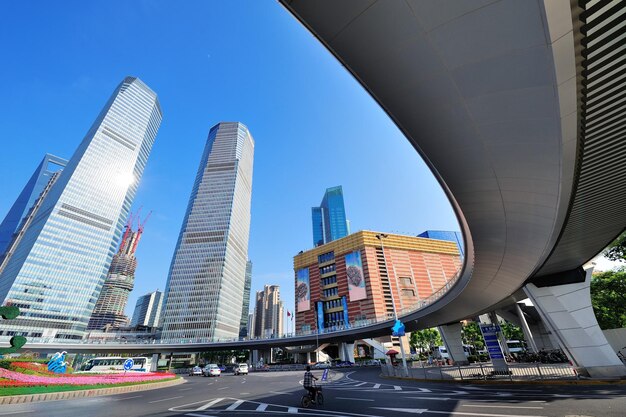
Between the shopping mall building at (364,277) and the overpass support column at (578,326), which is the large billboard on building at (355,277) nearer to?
the shopping mall building at (364,277)

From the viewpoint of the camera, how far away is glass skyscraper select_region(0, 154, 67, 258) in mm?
177488

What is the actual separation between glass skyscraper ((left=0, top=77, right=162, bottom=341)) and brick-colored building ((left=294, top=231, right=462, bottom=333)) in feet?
279

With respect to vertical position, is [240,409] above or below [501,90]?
below

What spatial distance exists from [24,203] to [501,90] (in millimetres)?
264181

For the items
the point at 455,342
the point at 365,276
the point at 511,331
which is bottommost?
the point at 455,342

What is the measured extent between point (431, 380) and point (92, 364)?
38.8 metres

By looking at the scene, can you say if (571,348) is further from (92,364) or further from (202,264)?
(202,264)

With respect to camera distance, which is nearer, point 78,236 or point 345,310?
point 345,310

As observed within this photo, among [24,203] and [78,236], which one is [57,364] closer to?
[78,236]

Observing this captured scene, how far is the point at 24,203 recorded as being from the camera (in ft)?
605

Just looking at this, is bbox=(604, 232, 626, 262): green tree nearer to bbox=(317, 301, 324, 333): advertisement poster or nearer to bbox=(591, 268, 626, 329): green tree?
bbox=(591, 268, 626, 329): green tree

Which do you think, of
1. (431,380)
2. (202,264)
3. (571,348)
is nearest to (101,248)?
(202,264)

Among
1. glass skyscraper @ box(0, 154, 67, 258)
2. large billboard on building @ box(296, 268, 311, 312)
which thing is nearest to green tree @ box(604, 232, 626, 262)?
large billboard on building @ box(296, 268, 311, 312)

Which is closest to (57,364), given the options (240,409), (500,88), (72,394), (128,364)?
(128,364)
